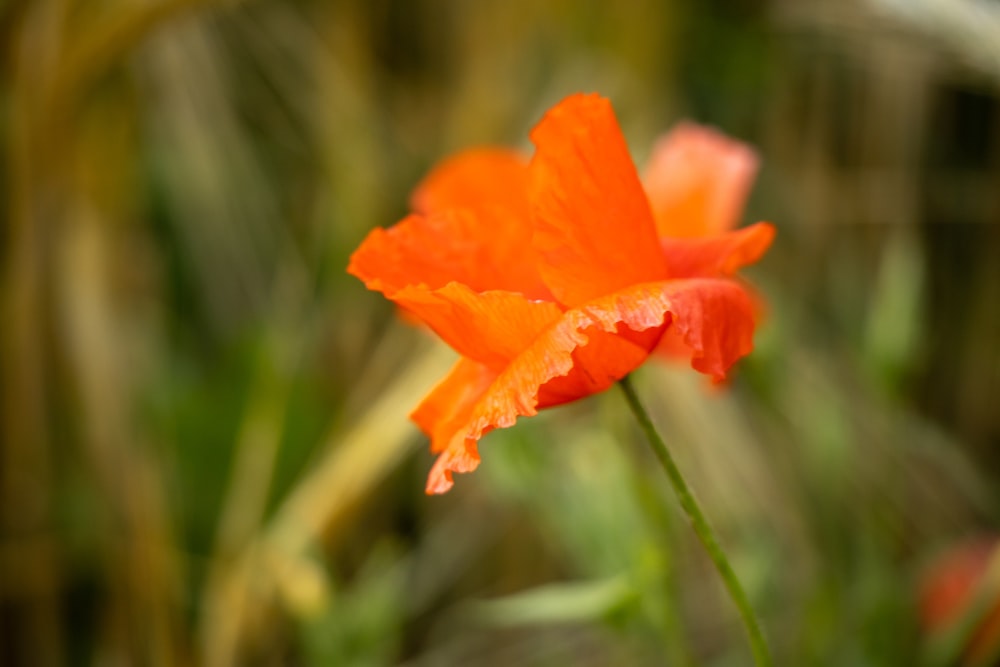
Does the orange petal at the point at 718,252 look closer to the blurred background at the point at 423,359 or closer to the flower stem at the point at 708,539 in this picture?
the flower stem at the point at 708,539

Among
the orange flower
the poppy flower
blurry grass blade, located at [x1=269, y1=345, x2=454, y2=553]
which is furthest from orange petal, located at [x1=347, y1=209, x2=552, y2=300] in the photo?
blurry grass blade, located at [x1=269, y1=345, x2=454, y2=553]

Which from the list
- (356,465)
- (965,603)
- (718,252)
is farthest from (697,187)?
(356,465)

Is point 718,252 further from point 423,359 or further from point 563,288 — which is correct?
point 423,359

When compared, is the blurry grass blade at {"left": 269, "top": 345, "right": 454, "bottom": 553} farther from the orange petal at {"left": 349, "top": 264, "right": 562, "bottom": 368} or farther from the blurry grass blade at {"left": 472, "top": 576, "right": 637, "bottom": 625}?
the orange petal at {"left": 349, "top": 264, "right": 562, "bottom": 368}

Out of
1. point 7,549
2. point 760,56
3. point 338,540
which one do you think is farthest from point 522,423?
point 760,56

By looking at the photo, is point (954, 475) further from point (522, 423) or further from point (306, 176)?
point (306, 176)

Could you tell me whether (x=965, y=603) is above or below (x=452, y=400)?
below
